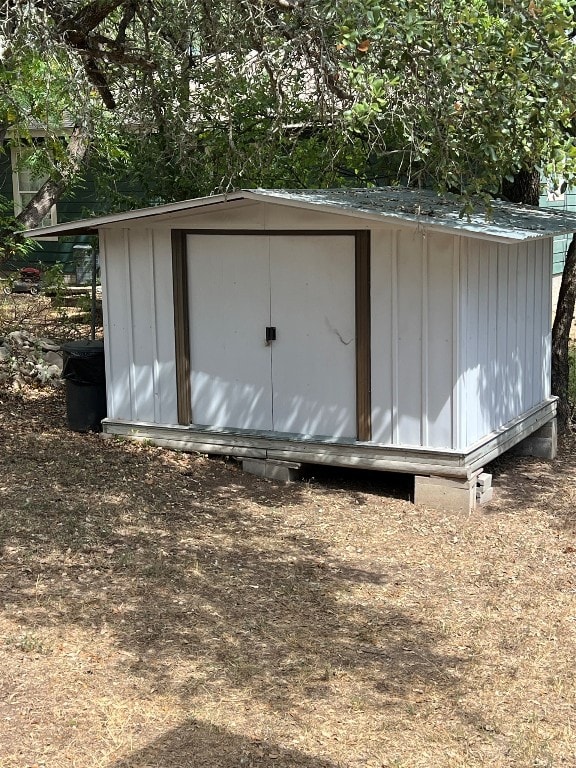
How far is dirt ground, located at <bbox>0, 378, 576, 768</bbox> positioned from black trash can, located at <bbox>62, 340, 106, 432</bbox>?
514mm

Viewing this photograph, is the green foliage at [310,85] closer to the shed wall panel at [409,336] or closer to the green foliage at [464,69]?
the green foliage at [464,69]

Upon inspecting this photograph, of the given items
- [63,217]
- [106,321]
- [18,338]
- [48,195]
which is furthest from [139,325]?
[63,217]

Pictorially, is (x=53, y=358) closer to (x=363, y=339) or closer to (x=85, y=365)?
(x=85, y=365)

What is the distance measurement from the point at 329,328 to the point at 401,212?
117 centimetres

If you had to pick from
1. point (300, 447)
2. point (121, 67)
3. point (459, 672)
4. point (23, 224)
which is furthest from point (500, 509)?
point (23, 224)

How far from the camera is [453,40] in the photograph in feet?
22.9

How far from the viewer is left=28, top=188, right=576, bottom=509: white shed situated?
8.73 m

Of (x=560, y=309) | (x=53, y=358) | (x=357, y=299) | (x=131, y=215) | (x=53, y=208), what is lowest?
(x=53, y=358)

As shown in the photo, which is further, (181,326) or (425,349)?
(181,326)

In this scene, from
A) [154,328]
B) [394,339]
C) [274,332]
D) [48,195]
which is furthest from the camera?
[48,195]

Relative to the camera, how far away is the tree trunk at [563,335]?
1172cm

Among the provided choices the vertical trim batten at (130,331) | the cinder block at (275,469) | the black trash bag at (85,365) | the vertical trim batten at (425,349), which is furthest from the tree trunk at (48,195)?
the vertical trim batten at (425,349)

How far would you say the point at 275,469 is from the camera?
9492 millimetres

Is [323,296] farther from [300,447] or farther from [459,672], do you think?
[459,672]
